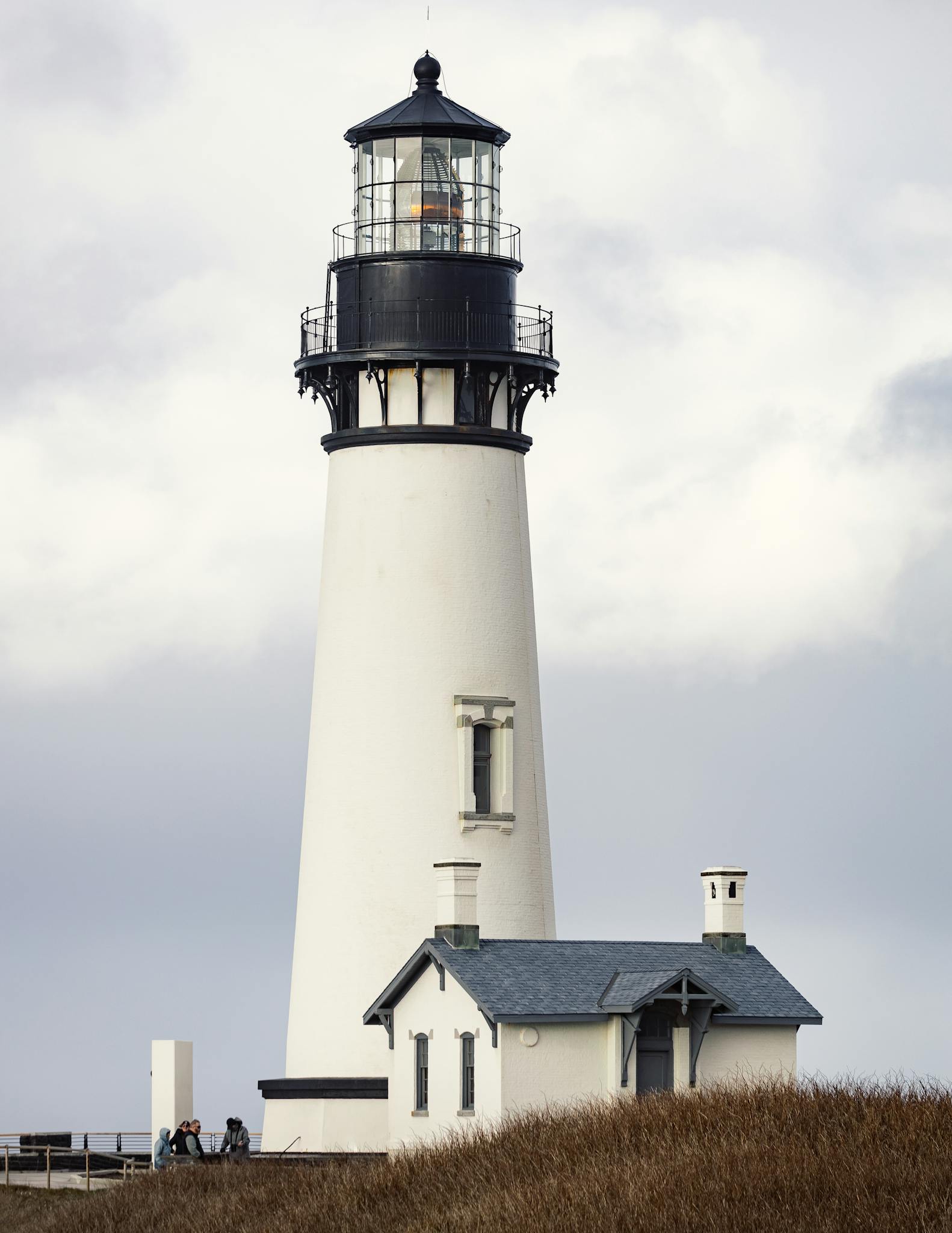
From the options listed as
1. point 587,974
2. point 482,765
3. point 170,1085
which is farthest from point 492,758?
point 170,1085

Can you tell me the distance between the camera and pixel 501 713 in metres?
41.1

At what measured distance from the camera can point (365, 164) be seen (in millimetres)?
42781

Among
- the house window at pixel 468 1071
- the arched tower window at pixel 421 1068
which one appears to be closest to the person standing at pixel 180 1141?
the arched tower window at pixel 421 1068

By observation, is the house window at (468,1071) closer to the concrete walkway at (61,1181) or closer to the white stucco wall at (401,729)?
the white stucco wall at (401,729)

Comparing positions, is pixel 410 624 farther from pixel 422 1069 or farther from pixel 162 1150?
pixel 162 1150

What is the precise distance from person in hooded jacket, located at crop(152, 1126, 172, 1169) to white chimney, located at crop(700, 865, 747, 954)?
8.52m

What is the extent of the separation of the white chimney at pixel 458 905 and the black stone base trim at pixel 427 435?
648 centimetres

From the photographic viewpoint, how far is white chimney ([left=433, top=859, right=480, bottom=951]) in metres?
38.5

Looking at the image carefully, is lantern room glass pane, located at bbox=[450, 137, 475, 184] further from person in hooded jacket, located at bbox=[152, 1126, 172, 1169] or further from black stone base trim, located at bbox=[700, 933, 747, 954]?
person in hooded jacket, located at bbox=[152, 1126, 172, 1169]

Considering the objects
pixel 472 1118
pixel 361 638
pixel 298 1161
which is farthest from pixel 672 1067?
pixel 361 638

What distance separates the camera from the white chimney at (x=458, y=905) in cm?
3853

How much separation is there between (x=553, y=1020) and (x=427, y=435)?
30.0 feet

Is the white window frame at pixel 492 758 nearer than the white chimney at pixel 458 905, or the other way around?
the white chimney at pixel 458 905

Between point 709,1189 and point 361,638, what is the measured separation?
13.2 meters
